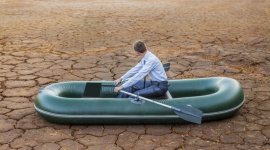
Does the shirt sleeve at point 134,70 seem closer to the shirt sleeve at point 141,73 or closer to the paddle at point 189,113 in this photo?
the shirt sleeve at point 141,73

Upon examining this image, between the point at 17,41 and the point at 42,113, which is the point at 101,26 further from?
the point at 42,113

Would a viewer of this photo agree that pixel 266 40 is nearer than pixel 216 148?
No

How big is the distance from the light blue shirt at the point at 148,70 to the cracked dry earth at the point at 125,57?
53cm

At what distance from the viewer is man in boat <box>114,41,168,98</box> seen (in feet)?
14.8

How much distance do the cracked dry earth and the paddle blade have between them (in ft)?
0.72

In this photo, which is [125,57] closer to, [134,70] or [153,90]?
[134,70]

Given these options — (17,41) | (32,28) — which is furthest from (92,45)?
(32,28)

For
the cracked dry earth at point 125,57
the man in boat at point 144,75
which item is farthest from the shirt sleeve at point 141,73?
the cracked dry earth at point 125,57

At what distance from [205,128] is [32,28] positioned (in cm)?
703

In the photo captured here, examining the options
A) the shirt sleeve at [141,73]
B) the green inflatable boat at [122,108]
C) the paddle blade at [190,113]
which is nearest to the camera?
the paddle blade at [190,113]

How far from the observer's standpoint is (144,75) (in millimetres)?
4535

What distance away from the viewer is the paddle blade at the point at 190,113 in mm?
4116

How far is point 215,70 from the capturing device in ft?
21.7

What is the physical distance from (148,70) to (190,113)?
29.4 inches
